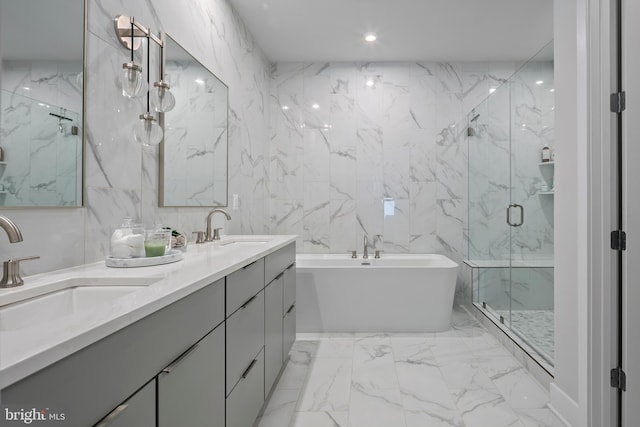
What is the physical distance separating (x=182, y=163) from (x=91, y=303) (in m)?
1.13

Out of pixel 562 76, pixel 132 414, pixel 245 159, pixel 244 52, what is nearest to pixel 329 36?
pixel 244 52

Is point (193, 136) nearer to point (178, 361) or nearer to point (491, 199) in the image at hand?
point (178, 361)

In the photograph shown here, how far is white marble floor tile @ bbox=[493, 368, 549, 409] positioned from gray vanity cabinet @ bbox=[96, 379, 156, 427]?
1933 mm

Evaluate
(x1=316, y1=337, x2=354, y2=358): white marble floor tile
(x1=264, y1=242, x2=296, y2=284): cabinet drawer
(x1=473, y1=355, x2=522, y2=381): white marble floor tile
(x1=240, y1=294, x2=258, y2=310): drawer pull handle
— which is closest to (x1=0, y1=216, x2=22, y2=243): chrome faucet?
(x1=240, y1=294, x2=258, y2=310): drawer pull handle

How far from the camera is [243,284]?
1.46m

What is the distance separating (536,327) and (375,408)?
1417mm

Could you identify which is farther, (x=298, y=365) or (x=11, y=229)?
(x=298, y=365)

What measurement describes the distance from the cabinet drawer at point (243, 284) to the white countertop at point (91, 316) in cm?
7

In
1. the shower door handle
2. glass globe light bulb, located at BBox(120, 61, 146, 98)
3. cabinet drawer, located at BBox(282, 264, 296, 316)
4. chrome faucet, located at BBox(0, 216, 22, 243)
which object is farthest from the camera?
the shower door handle

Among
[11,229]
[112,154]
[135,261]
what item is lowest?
[135,261]

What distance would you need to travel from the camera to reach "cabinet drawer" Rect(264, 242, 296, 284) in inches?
72.9

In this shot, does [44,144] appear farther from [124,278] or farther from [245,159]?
[245,159]

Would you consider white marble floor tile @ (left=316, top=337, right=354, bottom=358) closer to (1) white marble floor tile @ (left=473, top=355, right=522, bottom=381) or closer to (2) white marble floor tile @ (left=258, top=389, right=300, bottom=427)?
(2) white marble floor tile @ (left=258, top=389, right=300, bottom=427)

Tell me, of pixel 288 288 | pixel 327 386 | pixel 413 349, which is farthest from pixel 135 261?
pixel 413 349
